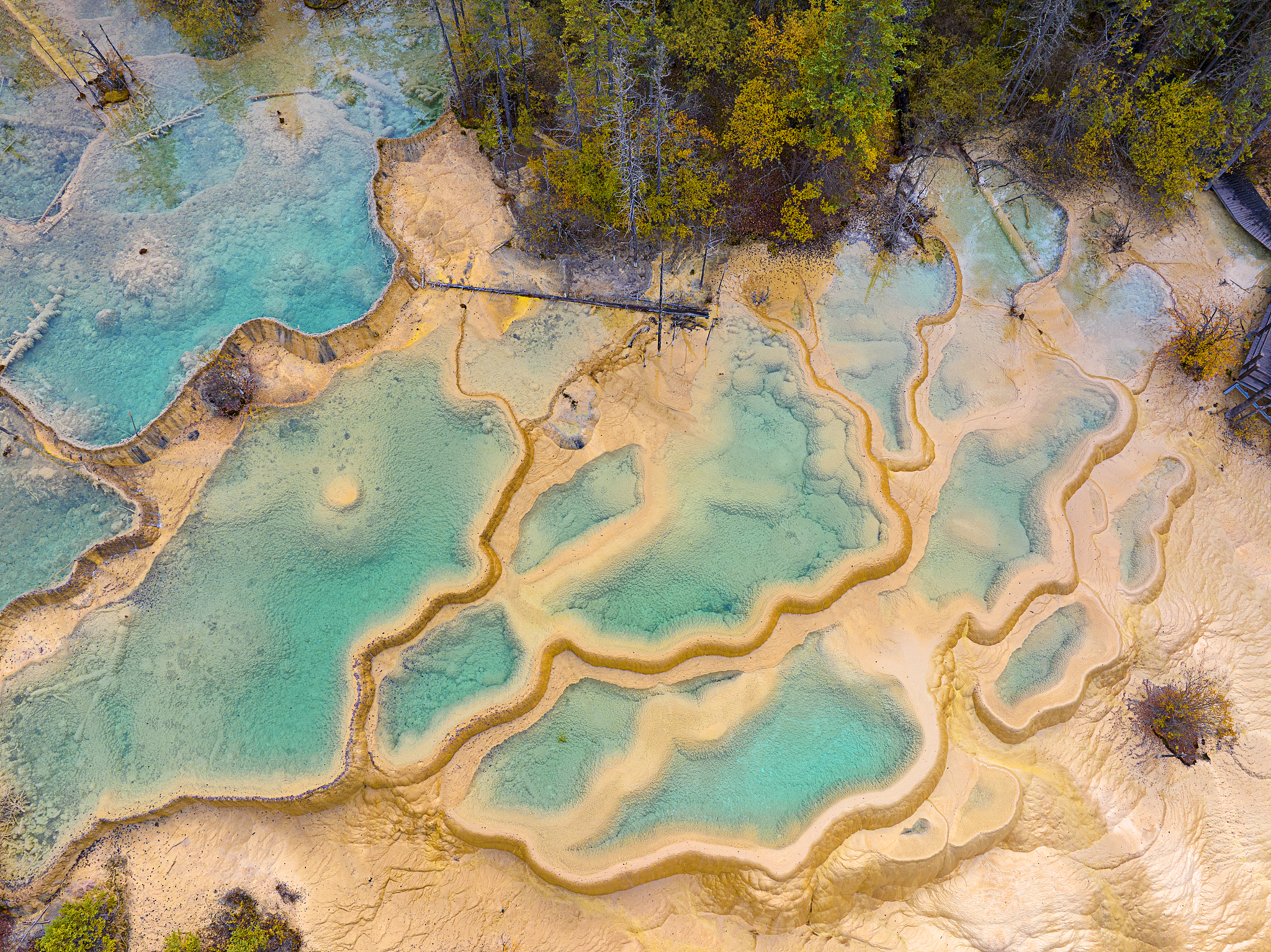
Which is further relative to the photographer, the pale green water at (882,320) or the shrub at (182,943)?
the pale green water at (882,320)

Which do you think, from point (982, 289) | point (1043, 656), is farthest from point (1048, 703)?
point (982, 289)

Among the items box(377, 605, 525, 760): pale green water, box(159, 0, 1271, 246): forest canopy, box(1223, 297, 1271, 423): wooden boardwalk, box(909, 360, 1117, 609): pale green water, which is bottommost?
box(377, 605, 525, 760): pale green water

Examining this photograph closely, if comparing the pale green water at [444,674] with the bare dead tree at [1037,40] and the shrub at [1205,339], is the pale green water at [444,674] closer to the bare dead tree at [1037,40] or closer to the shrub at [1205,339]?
the shrub at [1205,339]

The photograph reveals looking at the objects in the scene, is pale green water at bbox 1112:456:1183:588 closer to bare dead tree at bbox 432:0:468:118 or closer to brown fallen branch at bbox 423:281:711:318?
brown fallen branch at bbox 423:281:711:318

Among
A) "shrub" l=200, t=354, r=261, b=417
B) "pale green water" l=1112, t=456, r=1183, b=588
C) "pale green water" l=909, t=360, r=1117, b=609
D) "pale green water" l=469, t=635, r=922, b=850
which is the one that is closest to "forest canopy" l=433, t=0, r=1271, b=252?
"pale green water" l=909, t=360, r=1117, b=609

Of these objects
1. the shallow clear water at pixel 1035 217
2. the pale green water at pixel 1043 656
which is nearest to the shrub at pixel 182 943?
the pale green water at pixel 1043 656
